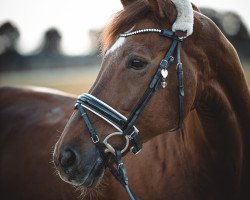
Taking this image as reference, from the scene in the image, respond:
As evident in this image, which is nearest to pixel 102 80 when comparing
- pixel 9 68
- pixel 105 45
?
pixel 105 45

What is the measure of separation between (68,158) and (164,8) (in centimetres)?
151

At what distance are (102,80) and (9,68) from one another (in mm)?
41668

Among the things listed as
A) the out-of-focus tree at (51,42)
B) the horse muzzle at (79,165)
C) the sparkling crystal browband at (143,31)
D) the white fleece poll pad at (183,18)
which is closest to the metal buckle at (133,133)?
the horse muzzle at (79,165)

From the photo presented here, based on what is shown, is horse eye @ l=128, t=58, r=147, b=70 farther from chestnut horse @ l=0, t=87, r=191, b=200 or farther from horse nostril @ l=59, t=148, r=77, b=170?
chestnut horse @ l=0, t=87, r=191, b=200

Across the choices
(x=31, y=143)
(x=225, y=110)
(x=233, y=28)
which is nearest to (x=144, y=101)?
(x=225, y=110)

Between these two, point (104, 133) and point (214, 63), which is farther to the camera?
point (214, 63)

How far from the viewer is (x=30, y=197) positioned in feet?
15.0

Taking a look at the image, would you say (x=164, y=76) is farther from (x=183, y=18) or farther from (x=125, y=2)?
(x=125, y=2)

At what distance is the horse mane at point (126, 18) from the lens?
3.10m

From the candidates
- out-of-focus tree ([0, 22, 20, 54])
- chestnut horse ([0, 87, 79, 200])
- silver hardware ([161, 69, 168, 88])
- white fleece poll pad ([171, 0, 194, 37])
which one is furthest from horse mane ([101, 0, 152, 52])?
out-of-focus tree ([0, 22, 20, 54])

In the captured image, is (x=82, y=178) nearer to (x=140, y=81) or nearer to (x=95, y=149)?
(x=95, y=149)

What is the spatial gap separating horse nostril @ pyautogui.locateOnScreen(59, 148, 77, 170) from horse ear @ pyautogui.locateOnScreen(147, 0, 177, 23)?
1396 mm

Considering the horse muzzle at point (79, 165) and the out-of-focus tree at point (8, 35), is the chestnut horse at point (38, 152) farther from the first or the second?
the out-of-focus tree at point (8, 35)

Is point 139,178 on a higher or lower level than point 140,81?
lower
